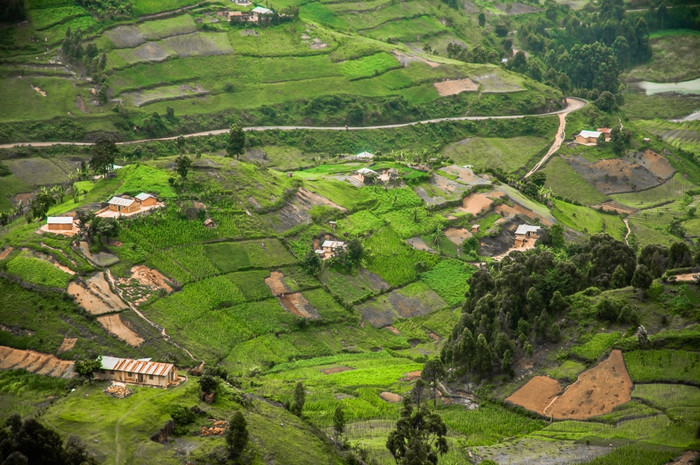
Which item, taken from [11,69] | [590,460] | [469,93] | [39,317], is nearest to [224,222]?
[39,317]

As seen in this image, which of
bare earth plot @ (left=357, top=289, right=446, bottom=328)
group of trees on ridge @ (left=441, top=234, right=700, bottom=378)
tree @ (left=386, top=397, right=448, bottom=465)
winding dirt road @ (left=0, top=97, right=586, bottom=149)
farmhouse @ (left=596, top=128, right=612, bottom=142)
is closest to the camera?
tree @ (left=386, top=397, right=448, bottom=465)

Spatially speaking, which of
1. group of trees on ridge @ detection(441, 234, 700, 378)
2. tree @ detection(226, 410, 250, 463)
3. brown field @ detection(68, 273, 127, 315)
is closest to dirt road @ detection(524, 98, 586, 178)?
group of trees on ridge @ detection(441, 234, 700, 378)

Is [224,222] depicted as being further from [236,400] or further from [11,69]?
[11,69]

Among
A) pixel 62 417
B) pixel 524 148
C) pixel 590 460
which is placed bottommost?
pixel 524 148

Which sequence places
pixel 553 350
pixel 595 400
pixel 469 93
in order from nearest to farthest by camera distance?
pixel 595 400 < pixel 553 350 < pixel 469 93

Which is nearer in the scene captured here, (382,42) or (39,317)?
(39,317)

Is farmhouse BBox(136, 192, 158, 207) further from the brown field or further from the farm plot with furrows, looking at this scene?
the farm plot with furrows
